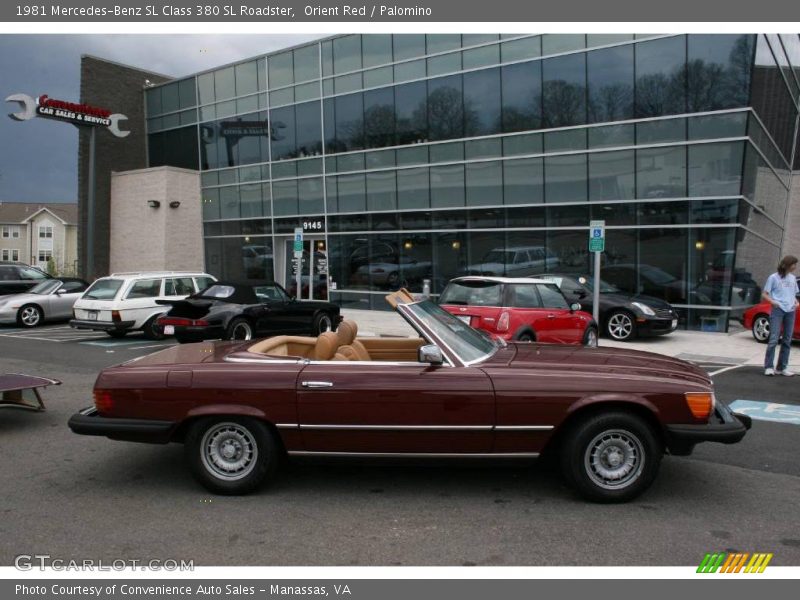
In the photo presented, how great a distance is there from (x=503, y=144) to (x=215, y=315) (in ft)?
34.0

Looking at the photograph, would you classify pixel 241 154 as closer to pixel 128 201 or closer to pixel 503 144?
pixel 128 201

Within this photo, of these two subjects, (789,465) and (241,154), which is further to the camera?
(241,154)

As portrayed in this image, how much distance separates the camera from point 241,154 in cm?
2545

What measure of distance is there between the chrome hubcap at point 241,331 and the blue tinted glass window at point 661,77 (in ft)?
36.5

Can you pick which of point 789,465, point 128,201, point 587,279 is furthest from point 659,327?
point 128,201

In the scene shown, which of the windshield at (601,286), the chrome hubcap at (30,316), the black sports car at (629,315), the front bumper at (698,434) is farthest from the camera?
the chrome hubcap at (30,316)

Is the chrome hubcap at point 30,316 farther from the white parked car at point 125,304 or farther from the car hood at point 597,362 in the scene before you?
the car hood at point 597,362

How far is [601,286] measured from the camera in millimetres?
15891

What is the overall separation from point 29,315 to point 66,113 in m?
11.7

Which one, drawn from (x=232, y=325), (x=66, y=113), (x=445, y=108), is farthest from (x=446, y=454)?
(x=66, y=113)

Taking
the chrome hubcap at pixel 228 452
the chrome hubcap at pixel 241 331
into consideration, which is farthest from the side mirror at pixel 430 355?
the chrome hubcap at pixel 241 331

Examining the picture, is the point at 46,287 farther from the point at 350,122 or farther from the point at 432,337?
the point at 432,337

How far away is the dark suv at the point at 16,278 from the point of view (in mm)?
19312
